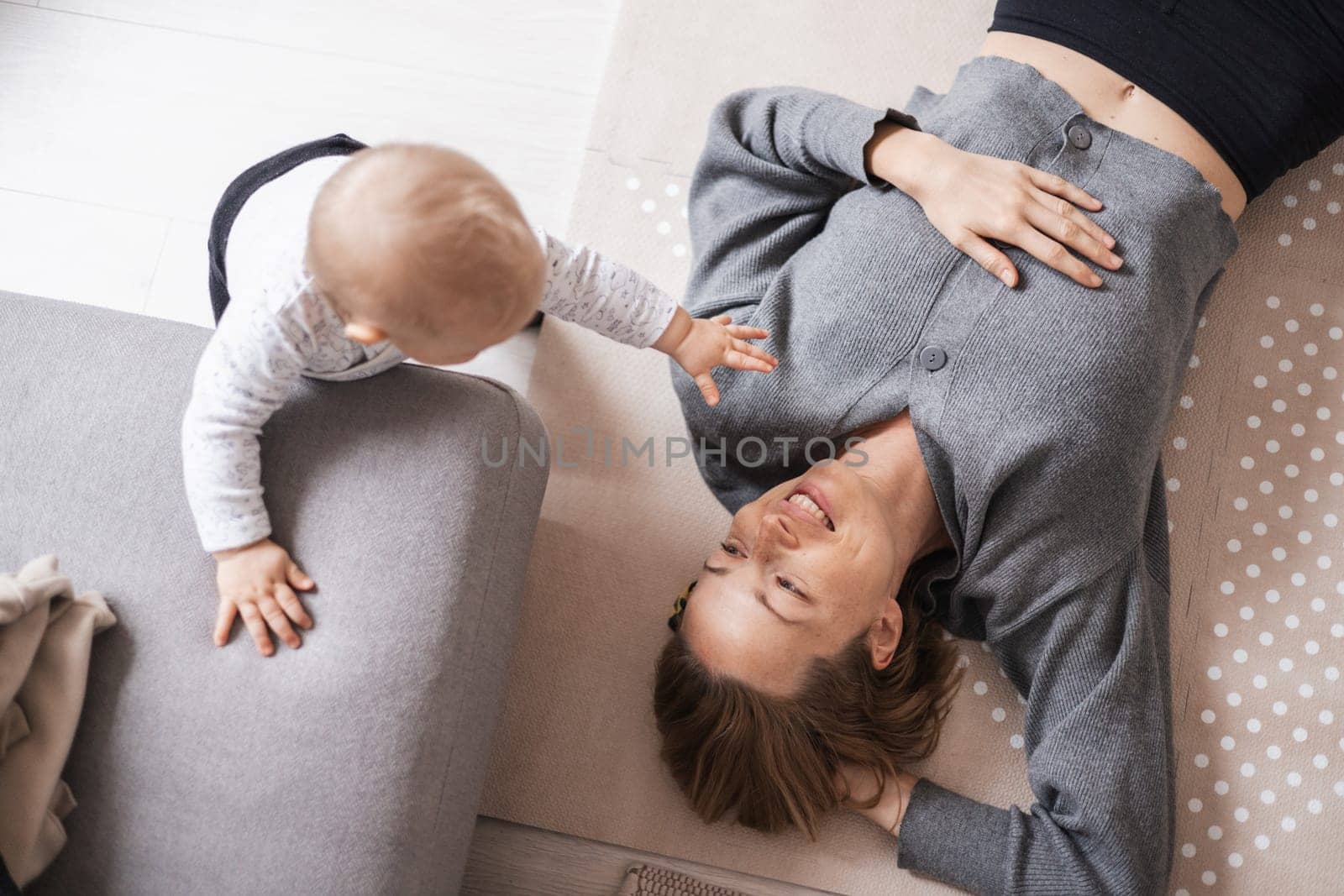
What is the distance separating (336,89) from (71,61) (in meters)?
0.42

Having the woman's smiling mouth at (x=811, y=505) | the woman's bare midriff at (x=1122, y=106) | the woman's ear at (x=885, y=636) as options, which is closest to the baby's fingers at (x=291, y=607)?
the woman's smiling mouth at (x=811, y=505)

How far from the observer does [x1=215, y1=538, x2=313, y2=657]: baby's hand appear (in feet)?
2.73

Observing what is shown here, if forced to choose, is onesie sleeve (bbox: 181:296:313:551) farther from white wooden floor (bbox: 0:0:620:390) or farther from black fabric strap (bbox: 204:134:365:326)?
white wooden floor (bbox: 0:0:620:390)

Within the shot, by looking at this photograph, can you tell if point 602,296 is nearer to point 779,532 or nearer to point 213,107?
Answer: point 779,532

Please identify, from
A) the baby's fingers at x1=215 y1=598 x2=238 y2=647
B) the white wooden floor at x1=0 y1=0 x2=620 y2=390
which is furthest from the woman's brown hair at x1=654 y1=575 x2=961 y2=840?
the white wooden floor at x1=0 y1=0 x2=620 y2=390

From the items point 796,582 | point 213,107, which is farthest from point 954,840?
point 213,107

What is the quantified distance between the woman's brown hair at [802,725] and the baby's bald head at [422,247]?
1.65 ft

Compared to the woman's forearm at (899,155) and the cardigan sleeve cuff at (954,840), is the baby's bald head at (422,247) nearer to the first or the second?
the woman's forearm at (899,155)

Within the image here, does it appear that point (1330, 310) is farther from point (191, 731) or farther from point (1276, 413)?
point (191, 731)

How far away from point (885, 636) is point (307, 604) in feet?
2.11

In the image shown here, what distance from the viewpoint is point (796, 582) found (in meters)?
0.98

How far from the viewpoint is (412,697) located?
82cm

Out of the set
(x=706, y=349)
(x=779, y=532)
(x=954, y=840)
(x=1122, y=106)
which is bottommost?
(x=954, y=840)

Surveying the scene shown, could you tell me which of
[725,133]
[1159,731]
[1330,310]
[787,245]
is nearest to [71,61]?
[725,133]
